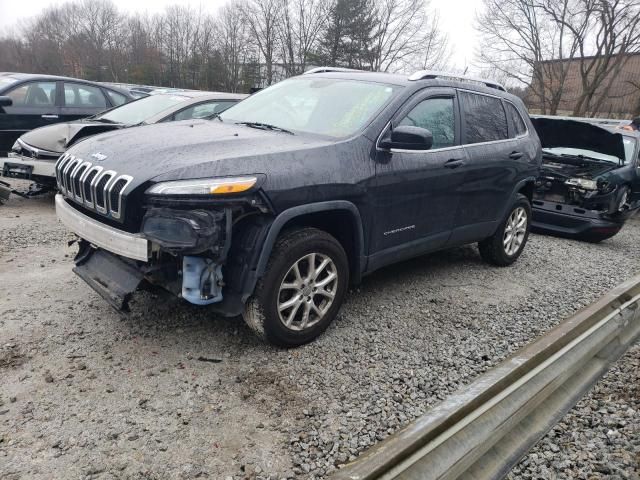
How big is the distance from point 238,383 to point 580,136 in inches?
288

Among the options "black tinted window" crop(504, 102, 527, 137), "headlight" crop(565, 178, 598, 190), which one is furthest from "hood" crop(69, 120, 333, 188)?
"headlight" crop(565, 178, 598, 190)

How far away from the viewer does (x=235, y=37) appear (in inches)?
1533

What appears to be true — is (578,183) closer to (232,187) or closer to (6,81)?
(232,187)

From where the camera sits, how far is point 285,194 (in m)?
2.96

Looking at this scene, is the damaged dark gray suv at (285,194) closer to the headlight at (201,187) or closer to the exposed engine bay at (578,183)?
the headlight at (201,187)

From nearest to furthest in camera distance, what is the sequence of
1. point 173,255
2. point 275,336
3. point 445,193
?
point 173,255
point 275,336
point 445,193

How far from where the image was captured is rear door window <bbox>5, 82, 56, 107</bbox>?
752 centimetres

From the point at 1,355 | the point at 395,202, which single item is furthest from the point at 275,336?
the point at 1,355

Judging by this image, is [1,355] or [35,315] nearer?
[1,355]

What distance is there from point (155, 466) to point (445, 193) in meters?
3.05

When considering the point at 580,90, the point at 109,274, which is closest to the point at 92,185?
the point at 109,274

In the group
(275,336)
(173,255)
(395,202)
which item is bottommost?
(275,336)

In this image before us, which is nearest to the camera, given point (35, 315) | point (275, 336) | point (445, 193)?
point (275, 336)

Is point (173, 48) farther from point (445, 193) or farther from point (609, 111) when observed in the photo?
point (445, 193)
